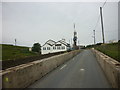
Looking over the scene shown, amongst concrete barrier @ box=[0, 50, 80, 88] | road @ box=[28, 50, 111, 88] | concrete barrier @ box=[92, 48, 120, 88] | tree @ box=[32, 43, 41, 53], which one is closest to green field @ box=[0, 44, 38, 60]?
road @ box=[28, 50, 111, 88]

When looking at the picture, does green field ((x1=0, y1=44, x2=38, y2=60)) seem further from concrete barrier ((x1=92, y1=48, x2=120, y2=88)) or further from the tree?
the tree

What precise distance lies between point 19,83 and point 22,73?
1.76 ft

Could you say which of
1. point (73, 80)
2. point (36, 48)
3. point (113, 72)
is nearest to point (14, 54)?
point (73, 80)

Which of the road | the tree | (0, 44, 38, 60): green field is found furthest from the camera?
the tree

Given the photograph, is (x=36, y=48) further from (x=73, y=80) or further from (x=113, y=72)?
(x=113, y=72)

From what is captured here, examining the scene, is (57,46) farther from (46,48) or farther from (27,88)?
(27,88)

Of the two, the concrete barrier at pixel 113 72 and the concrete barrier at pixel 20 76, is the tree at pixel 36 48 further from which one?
the concrete barrier at pixel 113 72

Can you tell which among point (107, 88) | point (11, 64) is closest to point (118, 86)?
point (107, 88)

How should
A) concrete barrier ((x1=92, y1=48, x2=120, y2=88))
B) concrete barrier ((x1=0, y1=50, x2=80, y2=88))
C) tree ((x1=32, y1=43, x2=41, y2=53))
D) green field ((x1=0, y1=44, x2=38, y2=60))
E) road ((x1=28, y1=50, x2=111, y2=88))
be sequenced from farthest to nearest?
tree ((x1=32, y1=43, x2=41, y2=53)) → green field ((x1=0, y1=44, x2=38, y2=60)) → road ((x1=28, y1=50, x2=111, y2=88)) → concrete barrier ((x1=92, y1=48, x2=120, y2=88)) → concrete barrier ((x1=0, y1=50, x2=80, y2=88))

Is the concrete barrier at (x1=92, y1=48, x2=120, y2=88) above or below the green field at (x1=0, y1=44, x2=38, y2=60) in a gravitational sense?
above

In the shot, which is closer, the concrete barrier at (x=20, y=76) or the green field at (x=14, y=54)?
the concrete barrier at (x=20, y=76)

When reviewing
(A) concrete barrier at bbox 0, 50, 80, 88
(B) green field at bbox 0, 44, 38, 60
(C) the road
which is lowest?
(B) green field at bbox 0, 44, 38, 60

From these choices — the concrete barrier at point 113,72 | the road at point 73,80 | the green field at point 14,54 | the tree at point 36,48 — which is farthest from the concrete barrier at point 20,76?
the tree at point 36,48

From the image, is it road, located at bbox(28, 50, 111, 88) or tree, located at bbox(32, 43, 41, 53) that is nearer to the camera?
road, located at bbox(28, 50, 111, 88)
